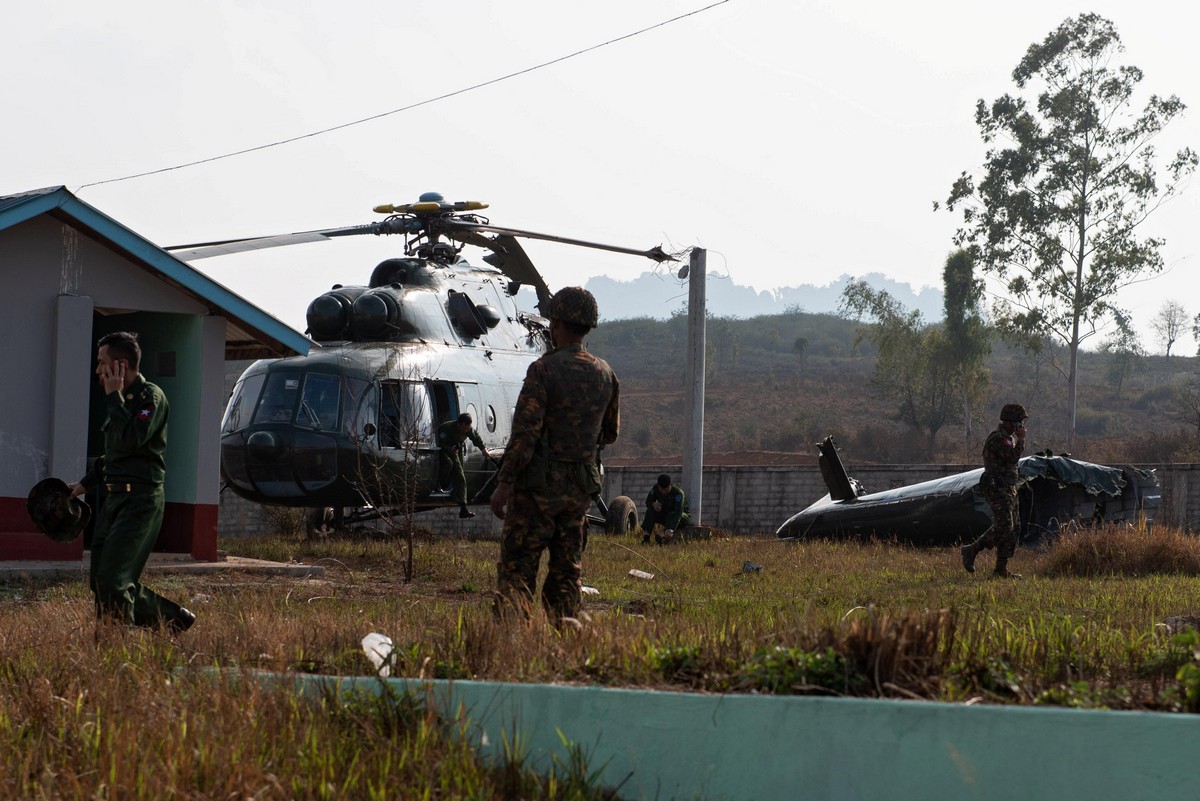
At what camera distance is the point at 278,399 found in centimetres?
1681

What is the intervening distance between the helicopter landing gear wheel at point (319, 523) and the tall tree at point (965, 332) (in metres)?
37.9

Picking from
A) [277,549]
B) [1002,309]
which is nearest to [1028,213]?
[1002,309]

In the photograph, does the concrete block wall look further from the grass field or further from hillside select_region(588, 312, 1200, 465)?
the grass field

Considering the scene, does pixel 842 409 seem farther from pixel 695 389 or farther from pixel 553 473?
pixel 553 473

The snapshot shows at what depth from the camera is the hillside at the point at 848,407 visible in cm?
6362

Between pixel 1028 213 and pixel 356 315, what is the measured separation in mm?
36634

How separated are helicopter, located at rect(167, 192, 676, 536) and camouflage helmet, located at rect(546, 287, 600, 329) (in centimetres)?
686

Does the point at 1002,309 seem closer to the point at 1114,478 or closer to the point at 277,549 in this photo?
the point at 1114,478

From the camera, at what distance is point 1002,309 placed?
49000 millimetres

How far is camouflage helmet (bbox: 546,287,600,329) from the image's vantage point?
25.7 feet

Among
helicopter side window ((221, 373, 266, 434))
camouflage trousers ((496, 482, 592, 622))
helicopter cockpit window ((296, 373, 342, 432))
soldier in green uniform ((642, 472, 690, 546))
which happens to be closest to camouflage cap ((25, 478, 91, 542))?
camouflage trousers ((496, 482, 592, 622))

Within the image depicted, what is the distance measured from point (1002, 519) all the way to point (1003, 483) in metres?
0.41

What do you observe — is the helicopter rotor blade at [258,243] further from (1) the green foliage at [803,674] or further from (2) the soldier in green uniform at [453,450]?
(1) the green foliage at [803,674]

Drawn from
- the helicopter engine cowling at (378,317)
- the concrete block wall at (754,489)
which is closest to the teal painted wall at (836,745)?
the helicopter engine cowling at (378,317)
